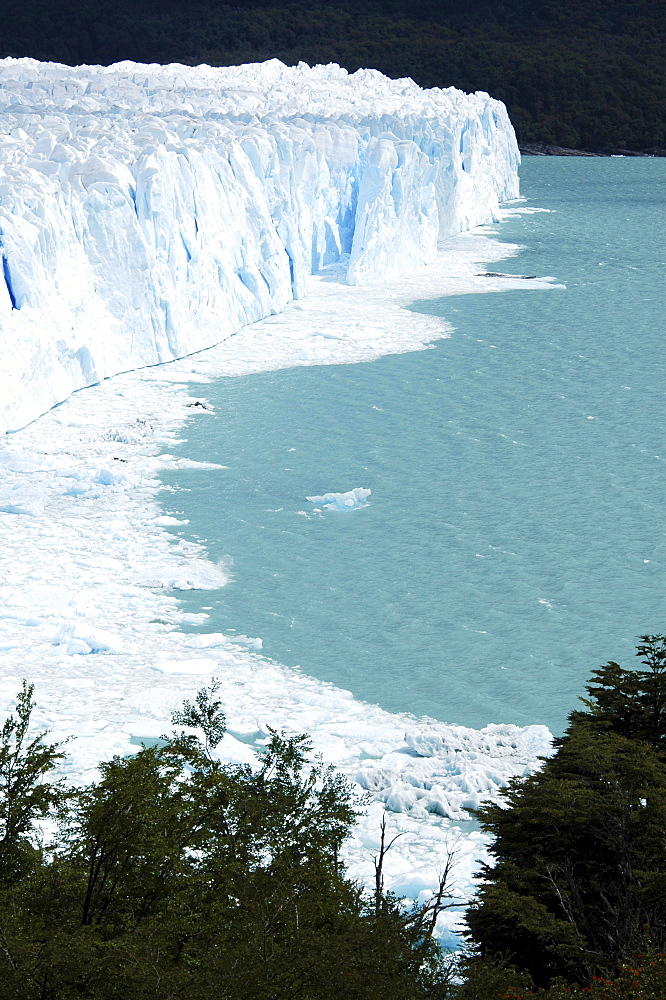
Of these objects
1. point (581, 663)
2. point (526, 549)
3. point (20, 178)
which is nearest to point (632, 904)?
point (581, 663)

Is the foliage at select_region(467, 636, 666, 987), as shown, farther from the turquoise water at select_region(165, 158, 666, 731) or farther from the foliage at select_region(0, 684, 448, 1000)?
the turquoise water at select_region(165, 158, 666, 731)

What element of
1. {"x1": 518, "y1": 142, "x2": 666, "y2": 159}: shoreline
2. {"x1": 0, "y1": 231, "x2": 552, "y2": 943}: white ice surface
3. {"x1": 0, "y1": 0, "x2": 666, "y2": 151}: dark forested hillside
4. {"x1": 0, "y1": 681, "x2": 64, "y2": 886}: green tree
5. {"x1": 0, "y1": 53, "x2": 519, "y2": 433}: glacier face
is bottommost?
{"x1": 0, "y1": 231, "x2": 552, "y2": 943}: white ice surface

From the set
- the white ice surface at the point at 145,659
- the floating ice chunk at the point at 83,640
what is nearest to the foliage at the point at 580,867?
the white ice surface at the point at 145,659

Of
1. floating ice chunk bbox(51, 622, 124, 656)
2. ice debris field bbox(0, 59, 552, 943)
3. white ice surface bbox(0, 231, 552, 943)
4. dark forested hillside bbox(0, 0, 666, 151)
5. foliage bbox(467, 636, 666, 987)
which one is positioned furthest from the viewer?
dark forested hillside bbox(0, 0, 666, 151)

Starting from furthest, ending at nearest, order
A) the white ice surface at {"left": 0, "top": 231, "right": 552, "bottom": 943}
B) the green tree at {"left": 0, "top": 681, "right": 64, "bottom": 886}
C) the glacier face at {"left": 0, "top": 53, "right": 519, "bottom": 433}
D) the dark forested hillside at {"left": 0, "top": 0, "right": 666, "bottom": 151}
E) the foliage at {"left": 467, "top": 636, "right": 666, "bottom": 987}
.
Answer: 1. the dark forested hillside at {"left": 0, "top": 0, "right": 666, "bottom": 151}
2. the glacier face at {"left": 0, "top": 53, "right": 519, "bottom": 433}
3. the white ice surface at {"left": 0, "top": 231, "right": 552, "bottom": 943}
4. the foliage at {"left": 467, "top": 636, "right": 666, "bottom": 987}
5. the green tree at {"left": 0, "top": 681, "right": 64, "bottom": 886}

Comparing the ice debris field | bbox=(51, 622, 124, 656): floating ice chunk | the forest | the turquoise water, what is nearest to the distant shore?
the ice debris field

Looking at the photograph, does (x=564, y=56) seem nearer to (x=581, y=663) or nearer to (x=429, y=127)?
(x=429, y=127)

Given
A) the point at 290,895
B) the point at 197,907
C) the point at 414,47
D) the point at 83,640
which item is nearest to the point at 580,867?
the point at 290,895
